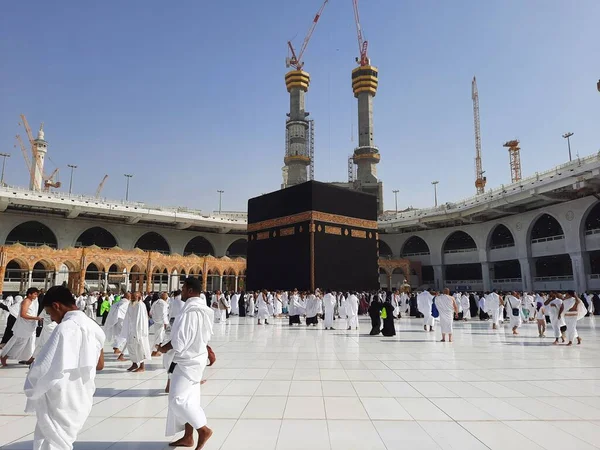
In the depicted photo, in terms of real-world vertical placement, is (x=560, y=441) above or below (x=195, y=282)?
below

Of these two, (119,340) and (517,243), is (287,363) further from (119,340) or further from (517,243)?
(517,243)

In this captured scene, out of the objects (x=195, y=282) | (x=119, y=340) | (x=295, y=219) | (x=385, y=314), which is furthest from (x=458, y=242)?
(x=195, y=282)

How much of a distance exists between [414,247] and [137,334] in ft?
110

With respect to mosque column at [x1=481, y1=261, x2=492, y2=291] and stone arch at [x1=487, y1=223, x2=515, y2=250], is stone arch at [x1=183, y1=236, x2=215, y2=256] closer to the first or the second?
mosque column at [x1=481, y1=261, x2=492, y2=291]

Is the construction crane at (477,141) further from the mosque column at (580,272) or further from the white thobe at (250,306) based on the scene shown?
the white thobe at (250,306)

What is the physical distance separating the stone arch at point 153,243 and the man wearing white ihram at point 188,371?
3235 cm

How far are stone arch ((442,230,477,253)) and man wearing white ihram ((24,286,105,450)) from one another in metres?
33.2

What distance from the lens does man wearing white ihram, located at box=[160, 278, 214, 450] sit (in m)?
2.72

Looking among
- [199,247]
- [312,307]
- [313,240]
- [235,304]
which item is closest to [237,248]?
[199,247]

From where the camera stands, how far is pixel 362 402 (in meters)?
3.91

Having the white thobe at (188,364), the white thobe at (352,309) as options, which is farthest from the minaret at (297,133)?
the white thobe at (188,364)

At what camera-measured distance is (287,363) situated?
6.08m

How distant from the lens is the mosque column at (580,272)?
2116cm

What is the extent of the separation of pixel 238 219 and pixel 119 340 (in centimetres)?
2702
